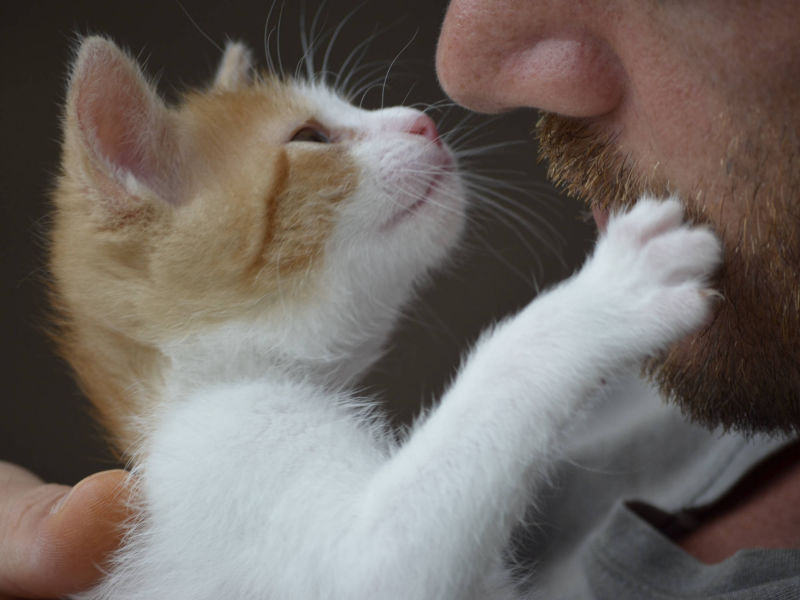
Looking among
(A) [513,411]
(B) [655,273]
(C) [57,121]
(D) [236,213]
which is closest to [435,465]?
(A) [513,411]

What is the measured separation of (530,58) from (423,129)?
153mm

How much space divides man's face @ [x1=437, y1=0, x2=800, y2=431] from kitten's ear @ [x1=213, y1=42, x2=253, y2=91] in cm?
30

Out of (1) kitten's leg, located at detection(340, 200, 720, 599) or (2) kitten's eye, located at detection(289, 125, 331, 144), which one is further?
(2) kitten's eye, located at detection(289, 125, 331, 144)

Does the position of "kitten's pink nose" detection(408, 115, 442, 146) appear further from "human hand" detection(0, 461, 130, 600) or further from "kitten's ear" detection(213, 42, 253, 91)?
"human hand" detection(0, 461, 130, 600)

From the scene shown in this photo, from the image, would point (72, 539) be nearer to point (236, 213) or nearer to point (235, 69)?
point (236, 213)

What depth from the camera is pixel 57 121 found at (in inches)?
39.9

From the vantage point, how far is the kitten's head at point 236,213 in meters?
0.73

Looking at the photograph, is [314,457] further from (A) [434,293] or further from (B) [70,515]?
(A) [434,293]

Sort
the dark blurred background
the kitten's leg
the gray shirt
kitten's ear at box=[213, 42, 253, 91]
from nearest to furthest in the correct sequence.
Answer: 1. the kitten's leg
2. the gray shirt
3. kitten's ear at box=[213, 42, 253, 91]
4. the dark blurred background

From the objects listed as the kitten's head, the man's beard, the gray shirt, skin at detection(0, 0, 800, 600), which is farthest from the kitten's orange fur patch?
the gray shirt

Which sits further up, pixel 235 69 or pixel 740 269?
pixel 235 69

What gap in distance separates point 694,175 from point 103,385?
578 millimetres

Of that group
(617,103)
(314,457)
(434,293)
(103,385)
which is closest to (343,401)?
(314,457)

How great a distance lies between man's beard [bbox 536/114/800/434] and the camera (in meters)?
0.63
